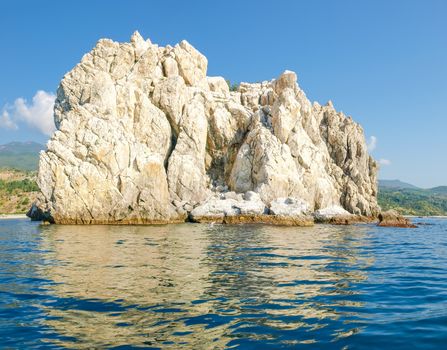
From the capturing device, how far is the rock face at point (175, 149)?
57.0 m

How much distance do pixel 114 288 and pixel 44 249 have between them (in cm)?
1570

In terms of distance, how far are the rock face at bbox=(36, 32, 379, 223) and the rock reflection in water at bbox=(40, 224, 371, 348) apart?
31.1 meters

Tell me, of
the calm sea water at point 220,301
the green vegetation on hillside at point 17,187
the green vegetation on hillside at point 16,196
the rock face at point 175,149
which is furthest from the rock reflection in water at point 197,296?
the green vegetation on hillside at point 17,187

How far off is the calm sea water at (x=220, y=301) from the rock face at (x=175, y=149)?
3221 centimetres

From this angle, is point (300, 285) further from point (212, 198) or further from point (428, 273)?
point (212, 198)

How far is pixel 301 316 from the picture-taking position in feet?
40.2

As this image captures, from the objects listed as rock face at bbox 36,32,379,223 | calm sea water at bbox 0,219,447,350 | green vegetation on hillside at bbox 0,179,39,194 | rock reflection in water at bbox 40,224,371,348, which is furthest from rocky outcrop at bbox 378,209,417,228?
green vegetation on hillside at bbox 0,179,39,194

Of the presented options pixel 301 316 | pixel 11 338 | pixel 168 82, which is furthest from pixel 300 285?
pixel 168 82

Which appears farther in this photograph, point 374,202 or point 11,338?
point 374,202

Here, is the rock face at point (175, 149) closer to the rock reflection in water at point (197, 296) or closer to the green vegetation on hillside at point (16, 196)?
the rock reflection in water at point (197, 296)

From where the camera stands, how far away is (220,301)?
14039 millimetres

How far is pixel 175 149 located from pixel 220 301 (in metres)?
58.9

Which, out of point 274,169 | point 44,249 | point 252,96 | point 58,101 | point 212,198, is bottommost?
point 44,249

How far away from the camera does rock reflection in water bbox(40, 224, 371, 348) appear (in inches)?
417
